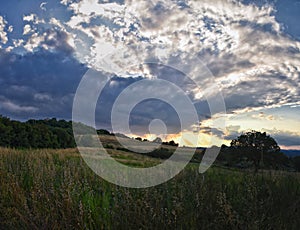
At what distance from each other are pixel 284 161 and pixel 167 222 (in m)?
25.2

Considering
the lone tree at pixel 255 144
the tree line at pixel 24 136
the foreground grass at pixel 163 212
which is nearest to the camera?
the foreground grass at pixel 163 212

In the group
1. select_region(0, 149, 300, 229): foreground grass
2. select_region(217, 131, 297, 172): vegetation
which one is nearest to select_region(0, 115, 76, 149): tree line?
select_region(217, 131, 297, 172): vegetation

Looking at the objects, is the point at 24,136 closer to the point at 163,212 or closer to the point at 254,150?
the point at 254,150

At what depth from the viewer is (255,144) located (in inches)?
966

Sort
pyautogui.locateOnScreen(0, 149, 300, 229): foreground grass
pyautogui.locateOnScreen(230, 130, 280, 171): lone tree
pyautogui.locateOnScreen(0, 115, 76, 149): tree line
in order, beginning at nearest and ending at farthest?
pyautogui.locateOnScreen(0, 149, 300, 229): foreground grass < pyautogui.locateOnScreen(230, 130, 280, 171): lone tree < pyautogui.locateOnScreen(0, 115, 76, 149): tree line

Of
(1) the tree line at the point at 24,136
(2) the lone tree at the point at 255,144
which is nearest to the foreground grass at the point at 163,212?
(2) the lone tree at the point at 255,144

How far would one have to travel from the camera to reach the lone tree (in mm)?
22875

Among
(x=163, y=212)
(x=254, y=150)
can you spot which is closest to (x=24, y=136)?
(x=254, y=150)

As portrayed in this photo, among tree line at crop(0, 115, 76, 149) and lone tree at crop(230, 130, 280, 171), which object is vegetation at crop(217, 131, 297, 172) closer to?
lone tree at crop(230, 130, 280, 171)

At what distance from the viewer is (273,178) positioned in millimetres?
6621

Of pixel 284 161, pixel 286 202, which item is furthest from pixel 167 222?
pixel 284 161

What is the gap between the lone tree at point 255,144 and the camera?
22.9 meters

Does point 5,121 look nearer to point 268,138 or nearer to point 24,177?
point 268,138

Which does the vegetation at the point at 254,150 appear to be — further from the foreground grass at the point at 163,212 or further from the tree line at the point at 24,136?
the tree line at the point at 24,136
